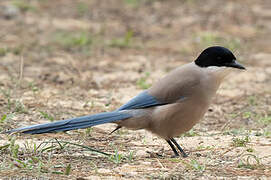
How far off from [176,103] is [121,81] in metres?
3.88

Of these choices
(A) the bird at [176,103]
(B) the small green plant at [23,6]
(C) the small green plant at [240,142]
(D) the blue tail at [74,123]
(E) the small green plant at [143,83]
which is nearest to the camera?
(D) the blue tail at [74,123]

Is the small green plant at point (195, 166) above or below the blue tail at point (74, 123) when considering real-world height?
below

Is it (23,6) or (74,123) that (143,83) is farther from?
(23,6)

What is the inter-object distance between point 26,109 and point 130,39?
5.53 metres

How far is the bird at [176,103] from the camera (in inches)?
198

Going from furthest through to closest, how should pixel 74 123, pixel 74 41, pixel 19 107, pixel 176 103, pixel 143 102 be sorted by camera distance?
1. pixel 74 41
2. pixel 19 107
3. pixel 143 102
4. pixel 176 103
5. pixel 74 123

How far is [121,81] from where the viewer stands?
8.90m

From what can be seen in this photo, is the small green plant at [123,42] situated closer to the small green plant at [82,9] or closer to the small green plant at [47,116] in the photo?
the small green plant at [82,9]

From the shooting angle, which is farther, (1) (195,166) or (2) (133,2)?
(2) (133,2)

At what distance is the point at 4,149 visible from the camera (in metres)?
4.72

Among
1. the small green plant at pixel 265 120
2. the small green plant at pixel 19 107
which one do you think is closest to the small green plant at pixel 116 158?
the small green plant at pixel 19 107

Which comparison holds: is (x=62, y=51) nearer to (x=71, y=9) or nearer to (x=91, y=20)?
(x=91, y=20)

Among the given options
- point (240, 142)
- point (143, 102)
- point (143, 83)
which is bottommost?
point (240, 142)

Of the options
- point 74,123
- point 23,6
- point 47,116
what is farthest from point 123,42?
point 74,123
